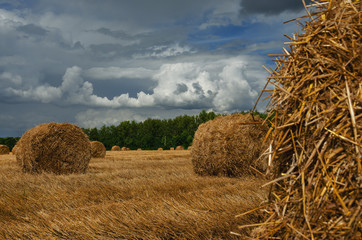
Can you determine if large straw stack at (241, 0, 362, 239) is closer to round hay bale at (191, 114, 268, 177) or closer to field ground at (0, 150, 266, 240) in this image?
field ground at (0, 150, 266, 240)

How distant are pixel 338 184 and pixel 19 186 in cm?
736

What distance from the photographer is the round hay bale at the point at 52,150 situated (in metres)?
11.1

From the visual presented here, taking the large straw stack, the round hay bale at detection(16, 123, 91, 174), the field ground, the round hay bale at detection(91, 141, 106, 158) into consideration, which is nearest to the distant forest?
the round hay bale at detection(91, 141, 106, 158)

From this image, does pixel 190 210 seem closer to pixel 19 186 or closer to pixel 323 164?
pixel 323 164

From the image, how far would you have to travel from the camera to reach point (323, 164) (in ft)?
8.30

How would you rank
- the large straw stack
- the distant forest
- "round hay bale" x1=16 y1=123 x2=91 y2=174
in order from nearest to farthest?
1. the large straw stack
2. "round hay bale" x1=16 y1=123 x2=91 y2=174
3. the distant forest

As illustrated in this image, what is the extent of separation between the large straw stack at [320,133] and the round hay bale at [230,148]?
6306 mm

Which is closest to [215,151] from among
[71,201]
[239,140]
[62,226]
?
[239,140]

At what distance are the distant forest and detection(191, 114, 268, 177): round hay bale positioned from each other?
52461 millimetres

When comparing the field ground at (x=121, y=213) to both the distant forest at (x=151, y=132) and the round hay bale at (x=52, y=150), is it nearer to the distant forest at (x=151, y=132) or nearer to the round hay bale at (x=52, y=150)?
the round hay bale at (x=52, y=150)

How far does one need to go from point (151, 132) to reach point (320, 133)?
65678 mm

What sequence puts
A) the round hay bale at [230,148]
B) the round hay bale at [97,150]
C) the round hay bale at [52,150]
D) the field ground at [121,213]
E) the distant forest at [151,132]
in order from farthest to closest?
the distant forest at [151,132] → the round hay bale at [97,150] → the round hay bale at [52,150] → the round hay bale at [230,148] → the field ground at [121,213]

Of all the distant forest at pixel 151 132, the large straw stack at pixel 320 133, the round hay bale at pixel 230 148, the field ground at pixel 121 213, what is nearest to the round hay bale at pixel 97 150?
the round hay bale at pixel 230 148

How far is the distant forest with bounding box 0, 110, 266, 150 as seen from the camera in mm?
64125
